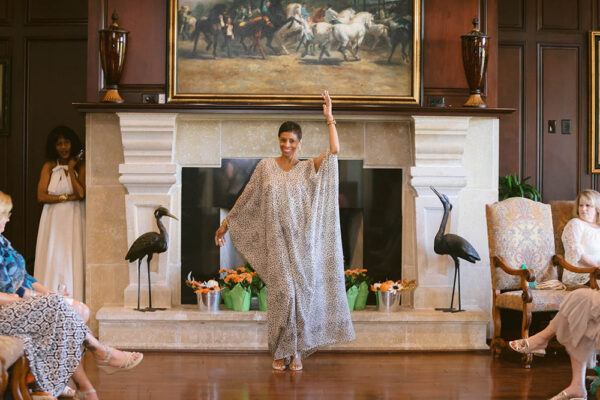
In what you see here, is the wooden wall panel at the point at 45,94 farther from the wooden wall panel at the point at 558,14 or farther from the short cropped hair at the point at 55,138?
the wooden wall panel at the point at 558,14

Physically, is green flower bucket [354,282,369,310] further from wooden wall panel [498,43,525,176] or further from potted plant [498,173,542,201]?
wooden wall panel [498,43,525,176]

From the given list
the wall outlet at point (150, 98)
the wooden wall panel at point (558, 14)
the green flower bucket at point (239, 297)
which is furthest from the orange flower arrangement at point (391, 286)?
the wooden wall panel at point (558, 14)

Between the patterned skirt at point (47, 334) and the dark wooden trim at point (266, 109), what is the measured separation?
7.41 ft

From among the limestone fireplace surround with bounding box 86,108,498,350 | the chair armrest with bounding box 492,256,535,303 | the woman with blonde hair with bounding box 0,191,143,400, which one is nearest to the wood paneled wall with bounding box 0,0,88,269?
the limestone fireplace surround with bounding box 86,108,498,350

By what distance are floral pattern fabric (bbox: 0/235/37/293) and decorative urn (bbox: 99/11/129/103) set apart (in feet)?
6.67

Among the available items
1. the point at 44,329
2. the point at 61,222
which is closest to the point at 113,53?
the point at 61,222

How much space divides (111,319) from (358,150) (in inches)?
89.2

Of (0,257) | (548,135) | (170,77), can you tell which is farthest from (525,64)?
(0,257)

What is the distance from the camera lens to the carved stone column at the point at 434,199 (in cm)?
588

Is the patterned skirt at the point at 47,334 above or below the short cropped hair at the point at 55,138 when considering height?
below

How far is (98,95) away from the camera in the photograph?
590 centimetres

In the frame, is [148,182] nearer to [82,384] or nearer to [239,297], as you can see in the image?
[239,297]

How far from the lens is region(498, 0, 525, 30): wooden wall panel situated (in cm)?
700

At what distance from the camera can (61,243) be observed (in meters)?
6.02
